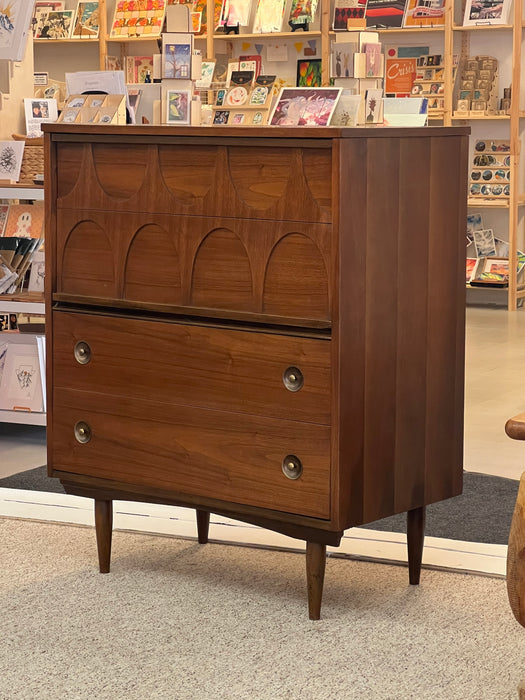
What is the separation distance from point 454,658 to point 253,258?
0.94 metres

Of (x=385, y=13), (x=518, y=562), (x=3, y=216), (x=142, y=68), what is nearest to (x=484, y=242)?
(x=385, y=13)

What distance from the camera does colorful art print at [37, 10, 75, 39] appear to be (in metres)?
9.50

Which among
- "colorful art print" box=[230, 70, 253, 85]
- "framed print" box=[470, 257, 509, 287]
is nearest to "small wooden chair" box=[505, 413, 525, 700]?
"framed print" box=[470, 257, 509, 287]

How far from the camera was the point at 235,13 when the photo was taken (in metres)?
8.93

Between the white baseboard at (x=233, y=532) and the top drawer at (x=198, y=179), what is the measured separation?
3.25 ft

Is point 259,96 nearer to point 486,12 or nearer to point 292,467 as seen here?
point 486,12

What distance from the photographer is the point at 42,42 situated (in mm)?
9734

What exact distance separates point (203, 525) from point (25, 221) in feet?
6.83

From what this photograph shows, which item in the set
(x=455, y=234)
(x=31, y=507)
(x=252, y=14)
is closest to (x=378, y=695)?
(x=455, y=234)

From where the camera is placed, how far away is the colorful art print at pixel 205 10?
29.7 ft

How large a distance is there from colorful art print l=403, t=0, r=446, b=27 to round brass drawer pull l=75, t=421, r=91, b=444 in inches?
247

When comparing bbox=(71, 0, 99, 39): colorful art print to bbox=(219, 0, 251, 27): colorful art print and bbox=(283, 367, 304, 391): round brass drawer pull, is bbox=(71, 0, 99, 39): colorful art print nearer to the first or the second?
bbox=(219, 0, 251, 27): colorful art print

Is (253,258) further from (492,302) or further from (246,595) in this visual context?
(492,302)

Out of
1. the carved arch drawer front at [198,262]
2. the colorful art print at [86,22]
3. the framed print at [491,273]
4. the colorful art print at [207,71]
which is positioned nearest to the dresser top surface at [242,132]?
the carved arch drawer front at [198,262]
